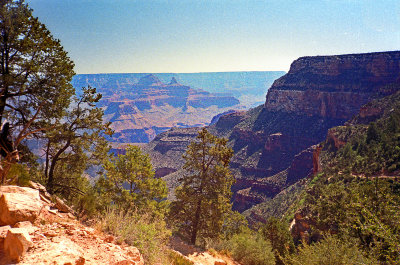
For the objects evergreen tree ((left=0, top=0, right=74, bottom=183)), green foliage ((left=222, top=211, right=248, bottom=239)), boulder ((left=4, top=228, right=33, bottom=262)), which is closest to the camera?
Result: boulder ((left=4, top=228, right=33, bottom=262))

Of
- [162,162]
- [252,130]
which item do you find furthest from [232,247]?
[162,162]

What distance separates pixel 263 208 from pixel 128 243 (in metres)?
42.2

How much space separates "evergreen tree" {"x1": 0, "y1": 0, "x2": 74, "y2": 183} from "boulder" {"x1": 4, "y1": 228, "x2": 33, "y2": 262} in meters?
6.43

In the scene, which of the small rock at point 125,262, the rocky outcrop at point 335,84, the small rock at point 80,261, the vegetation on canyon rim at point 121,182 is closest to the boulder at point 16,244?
the small rock at point 80,261

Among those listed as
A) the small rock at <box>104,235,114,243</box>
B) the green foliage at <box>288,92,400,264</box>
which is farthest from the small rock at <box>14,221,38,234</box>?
the green foliage at <box>288,92,400,264</box>

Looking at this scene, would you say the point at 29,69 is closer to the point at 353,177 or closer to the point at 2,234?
the point at 2,234

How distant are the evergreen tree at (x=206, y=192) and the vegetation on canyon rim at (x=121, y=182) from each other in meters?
0.07

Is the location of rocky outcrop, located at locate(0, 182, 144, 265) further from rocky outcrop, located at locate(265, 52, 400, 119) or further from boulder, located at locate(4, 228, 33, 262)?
rocky outcrop, located at locate(265, 52, 400, 119)

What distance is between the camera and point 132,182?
574 inches

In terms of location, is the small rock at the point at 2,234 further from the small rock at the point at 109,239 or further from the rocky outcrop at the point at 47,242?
the small rock at the point at 109,239

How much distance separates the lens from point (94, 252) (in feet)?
17.1

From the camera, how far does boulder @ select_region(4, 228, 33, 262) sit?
4.14m

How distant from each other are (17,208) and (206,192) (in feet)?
39.9

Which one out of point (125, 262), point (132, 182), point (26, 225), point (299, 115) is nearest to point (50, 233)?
point (26, 225)
